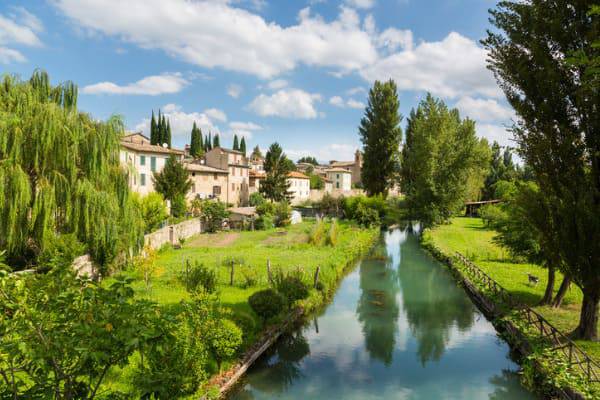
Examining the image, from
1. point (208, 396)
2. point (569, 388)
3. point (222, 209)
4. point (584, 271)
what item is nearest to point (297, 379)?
point (208, 396)

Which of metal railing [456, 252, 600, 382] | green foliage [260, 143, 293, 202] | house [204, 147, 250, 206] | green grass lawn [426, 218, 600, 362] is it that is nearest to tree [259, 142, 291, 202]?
green foliage [260, 143, 293, 202]

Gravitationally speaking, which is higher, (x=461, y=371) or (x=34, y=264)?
(x=34, y=264)

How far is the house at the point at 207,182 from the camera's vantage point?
48875 mm

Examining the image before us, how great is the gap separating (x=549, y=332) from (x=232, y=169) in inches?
1890

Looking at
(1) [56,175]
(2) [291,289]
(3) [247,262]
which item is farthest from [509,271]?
(1) [56,175]

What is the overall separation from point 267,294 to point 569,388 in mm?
9736

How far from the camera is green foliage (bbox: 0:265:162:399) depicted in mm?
3822

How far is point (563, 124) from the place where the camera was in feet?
40.7

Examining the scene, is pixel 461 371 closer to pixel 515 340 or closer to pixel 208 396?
pixel 515 340

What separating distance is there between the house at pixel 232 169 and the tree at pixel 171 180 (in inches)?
612

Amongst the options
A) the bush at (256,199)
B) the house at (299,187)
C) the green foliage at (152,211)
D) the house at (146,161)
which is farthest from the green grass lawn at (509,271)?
the house at (299,187)

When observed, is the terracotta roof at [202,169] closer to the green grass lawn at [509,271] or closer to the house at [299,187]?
the house at [299,187]

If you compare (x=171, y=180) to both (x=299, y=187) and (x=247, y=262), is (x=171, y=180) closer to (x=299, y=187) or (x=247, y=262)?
(x=247, y=262)

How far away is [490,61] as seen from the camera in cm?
1409
